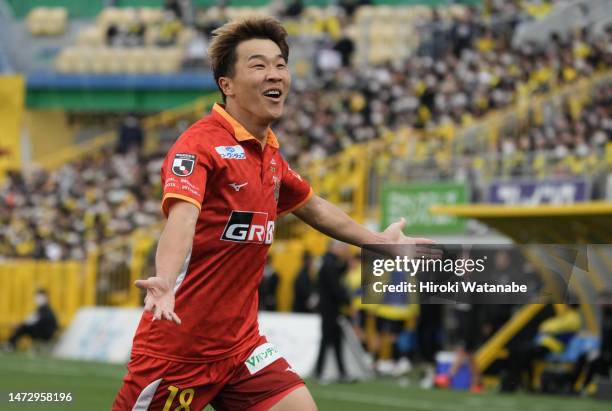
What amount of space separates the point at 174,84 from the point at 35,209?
28.8 ft

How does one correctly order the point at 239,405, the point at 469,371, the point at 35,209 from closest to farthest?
1. the point at 239,405
2. the point at 469,371
3. the point at 35,209

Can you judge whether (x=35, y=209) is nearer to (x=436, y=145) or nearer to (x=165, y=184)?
(x=436, y=145)

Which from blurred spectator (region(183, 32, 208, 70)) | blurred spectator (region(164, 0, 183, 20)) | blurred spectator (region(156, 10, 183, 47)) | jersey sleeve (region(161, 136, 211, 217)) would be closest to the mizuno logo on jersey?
jersey sleeve (region(161, 136, 211, 217))

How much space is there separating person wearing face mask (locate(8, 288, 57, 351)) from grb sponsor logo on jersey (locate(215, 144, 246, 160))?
18.1 metres

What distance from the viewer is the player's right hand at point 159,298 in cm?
471

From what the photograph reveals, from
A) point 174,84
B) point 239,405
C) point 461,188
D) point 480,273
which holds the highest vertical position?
point 174,84

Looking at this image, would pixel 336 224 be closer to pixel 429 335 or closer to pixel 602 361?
pixel 602 361

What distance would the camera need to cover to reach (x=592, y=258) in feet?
19.8

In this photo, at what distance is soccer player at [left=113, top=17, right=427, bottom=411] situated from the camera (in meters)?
5.26

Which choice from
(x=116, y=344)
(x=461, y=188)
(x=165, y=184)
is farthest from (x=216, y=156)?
(x=116, y=344)

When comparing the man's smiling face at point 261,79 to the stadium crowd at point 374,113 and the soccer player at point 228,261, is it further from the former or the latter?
the stadium crowd at point 374,113

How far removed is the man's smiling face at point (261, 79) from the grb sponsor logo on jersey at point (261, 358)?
0.91 m

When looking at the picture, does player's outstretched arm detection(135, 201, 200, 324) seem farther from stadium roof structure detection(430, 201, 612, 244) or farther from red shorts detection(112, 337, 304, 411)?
stadium roof structure detection(430, 201, 612, 244)

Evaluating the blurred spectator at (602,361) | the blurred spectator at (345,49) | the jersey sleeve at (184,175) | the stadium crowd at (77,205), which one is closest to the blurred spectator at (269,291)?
the blurred spectator at (602,361)
